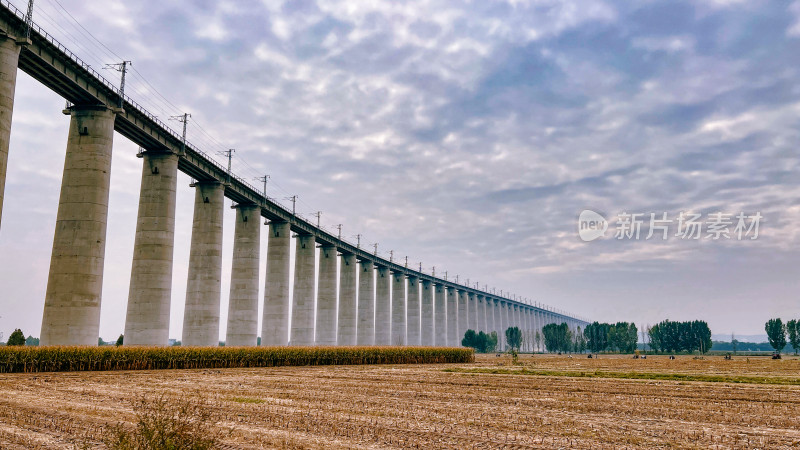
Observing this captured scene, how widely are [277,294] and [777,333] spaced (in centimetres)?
13909

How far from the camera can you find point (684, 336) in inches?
6412

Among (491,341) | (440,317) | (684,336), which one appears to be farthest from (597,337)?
(440,317)

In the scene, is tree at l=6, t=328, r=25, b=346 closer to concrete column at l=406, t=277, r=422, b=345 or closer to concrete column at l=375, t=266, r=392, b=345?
concrete column at l=375, t=266, r=392, b=345

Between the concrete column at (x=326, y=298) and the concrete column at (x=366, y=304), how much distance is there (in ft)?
54.1

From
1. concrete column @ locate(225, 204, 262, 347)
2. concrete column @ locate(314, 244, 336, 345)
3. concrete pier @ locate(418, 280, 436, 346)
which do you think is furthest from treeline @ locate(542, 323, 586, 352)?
concrete column @ locate(225, 204, 262, 347)

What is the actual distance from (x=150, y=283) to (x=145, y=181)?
36.0ft

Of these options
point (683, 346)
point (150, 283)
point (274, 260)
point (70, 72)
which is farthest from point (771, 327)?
point (70, 72)

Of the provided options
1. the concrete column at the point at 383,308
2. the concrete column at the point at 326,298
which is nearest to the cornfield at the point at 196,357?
the concrete column at the point at 326,298

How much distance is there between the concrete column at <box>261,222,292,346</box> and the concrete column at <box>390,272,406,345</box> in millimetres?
52590

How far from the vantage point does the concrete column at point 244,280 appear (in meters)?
71.9

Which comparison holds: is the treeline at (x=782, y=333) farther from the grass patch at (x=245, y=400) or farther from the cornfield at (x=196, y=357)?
the grass patch at (x=245, y=400)

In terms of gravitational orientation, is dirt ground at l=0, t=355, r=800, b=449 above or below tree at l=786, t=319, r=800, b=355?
below

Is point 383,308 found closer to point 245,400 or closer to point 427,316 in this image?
point 427,316

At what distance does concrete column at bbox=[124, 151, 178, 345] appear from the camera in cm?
5375
